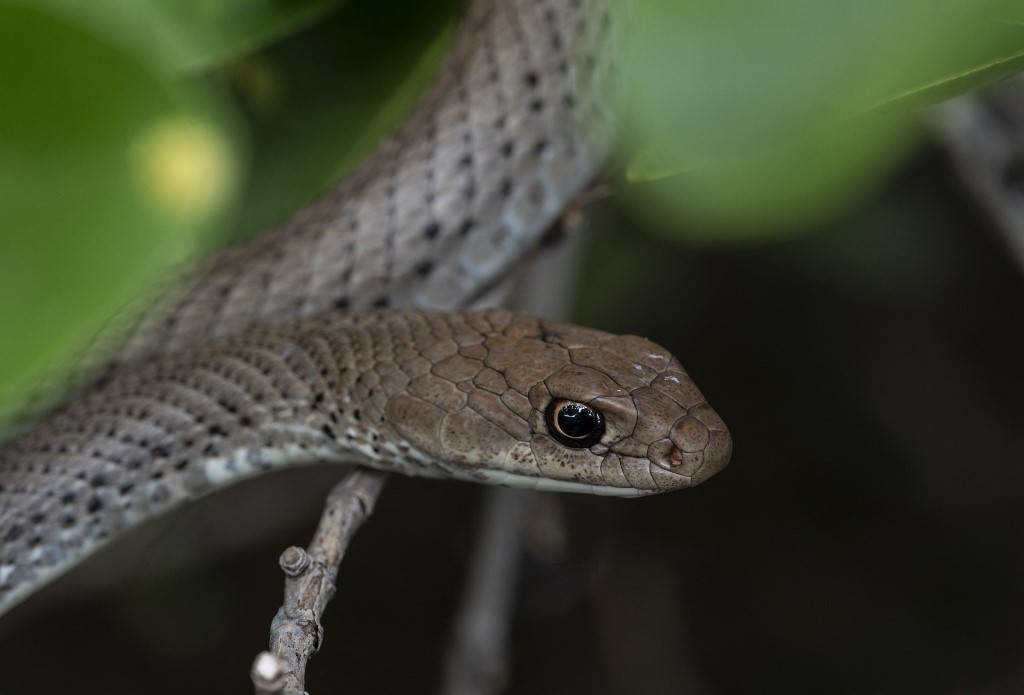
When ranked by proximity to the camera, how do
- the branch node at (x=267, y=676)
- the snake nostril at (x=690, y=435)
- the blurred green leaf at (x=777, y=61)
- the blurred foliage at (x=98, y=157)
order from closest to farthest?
the blurred green leaf at (x=777, y=61) → the branch node at (x=267, y=676) → the blurred foliage at (x=98, y=157) → the snake nostril at (x=690, y=435)

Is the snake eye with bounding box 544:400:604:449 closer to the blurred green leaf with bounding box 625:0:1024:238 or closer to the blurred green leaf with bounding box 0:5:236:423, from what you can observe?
the blurred green leaf with bounding box 0:5:236:423

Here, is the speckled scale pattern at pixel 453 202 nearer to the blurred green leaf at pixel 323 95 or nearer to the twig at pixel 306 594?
the blurred green leaf at pixel 323 95

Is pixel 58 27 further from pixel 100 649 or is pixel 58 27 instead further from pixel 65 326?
pixel 100 649

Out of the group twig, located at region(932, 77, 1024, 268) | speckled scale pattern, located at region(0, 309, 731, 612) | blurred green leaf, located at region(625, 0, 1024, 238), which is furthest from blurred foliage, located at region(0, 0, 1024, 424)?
twig, located at region(932, 77, 1024, 268)

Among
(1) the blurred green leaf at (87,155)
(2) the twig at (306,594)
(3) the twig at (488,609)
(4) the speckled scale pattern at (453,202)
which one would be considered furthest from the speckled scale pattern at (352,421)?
(3) the twig at (488,609)

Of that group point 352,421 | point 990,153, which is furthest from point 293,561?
point 990,153

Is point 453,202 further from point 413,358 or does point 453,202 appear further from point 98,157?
point 98,157
